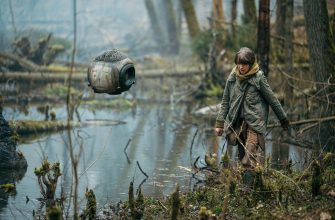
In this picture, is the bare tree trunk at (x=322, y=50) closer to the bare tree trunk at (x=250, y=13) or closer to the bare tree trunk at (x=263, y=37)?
the bare tree trunk at (x=263, y=37)

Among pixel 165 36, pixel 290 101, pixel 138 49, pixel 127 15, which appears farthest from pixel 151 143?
pixel 127 15

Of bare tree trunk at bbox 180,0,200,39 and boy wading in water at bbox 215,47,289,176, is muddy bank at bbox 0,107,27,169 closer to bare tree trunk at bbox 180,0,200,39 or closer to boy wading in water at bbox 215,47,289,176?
boy wading in water at bbox 215,47,289,176

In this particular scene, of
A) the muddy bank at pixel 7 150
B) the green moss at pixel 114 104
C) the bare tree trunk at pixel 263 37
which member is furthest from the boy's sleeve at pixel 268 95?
the green moss at pixel 114 104

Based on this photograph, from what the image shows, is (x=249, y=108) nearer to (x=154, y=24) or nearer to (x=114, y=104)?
(x=114, y=104)

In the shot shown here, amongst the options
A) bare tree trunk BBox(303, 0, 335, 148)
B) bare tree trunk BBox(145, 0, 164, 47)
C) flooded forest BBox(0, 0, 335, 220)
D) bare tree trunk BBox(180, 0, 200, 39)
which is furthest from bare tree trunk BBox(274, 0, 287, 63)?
bare tree trunk BBox(145, 0, 164, 47)

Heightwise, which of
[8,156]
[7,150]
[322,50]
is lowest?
[8,156]

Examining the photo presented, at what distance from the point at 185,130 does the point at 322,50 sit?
17.9ft

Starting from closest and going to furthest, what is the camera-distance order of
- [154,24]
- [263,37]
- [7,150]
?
[7,150]
[263,37]
[154,24]

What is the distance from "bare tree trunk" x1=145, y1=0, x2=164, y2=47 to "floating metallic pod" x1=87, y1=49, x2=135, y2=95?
29.5 metres

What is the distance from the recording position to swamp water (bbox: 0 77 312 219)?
975 cm

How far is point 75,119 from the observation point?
719 inches

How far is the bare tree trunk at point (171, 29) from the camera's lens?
3844 centimetres

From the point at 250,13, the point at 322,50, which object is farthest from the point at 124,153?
the point at 250,13

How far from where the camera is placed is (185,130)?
55.3 feet
